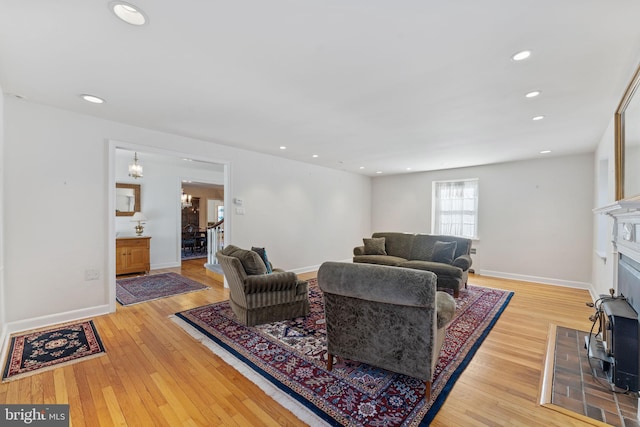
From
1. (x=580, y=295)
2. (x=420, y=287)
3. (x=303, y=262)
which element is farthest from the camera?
(x=303, y=262)

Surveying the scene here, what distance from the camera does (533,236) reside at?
538 cm

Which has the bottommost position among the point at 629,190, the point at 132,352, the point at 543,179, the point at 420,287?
the point at 132,352

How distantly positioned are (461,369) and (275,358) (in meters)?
1.60

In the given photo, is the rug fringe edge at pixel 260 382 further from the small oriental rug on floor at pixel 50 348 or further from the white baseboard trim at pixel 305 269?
the white baseboard trim at pixel 305 269

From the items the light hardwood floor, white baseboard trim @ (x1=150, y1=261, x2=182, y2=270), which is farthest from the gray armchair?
white baseboard trim @ (x1=150, y1=261, x2=182, y2=270)

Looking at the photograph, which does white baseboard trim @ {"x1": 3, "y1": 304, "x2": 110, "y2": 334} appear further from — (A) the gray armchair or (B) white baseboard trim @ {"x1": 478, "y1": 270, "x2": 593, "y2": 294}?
(B) white baseboard trim @ {"x1": 478, "y1": 270, "x2": 593, "y2": 294}

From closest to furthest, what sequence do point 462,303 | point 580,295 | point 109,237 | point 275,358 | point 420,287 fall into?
point 420,287, point 275,358, point 109,237, point 462,303, point 580,295

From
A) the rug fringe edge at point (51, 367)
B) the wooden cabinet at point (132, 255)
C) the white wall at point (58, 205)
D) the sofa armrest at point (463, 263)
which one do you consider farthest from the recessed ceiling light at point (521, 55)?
the wooden cabinet at point (132, 255)

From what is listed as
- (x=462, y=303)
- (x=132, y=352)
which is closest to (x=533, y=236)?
(x=462, y=303)

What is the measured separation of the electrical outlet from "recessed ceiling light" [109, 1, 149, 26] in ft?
9.94

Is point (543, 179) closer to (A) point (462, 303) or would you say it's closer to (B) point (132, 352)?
(A) point (462, 303)

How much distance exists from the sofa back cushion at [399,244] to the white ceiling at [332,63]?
9.05ft

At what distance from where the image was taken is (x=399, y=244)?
591cm

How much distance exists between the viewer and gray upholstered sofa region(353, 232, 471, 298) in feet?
14.4
